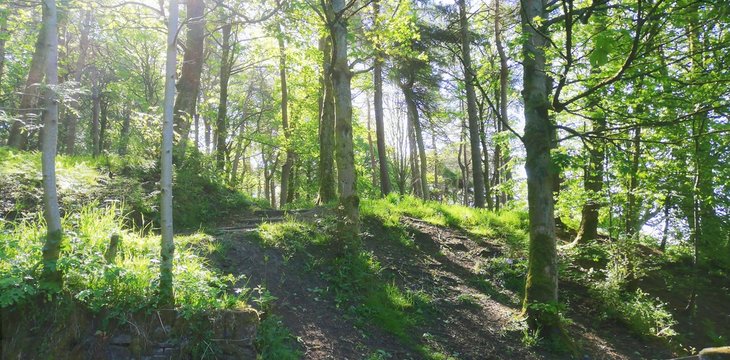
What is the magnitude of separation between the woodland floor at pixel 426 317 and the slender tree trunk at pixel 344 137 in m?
0.84

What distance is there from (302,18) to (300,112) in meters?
13.5

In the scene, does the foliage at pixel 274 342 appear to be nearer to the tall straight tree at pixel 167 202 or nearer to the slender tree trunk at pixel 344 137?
the tall straight tree at pixel 167 202

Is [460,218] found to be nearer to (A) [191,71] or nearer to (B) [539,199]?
(B) [539,199]

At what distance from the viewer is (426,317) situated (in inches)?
247

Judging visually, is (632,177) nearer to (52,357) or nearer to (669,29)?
(669,29)

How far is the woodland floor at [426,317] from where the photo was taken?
520 centimetres

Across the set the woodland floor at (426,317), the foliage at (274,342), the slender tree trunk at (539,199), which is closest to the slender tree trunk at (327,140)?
the woodland floor at (426,317)

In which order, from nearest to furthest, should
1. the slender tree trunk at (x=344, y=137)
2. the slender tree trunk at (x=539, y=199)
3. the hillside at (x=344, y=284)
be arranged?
the hillside at (x=344, y=284), the slender tree trunk at (x=539, y=199), the slender tree trunk at (x=344, y=137)

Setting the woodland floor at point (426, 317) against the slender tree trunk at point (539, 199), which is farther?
the slender tree trunk at point (539, 199)

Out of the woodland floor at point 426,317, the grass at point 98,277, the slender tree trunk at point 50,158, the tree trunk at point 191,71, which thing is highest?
the tree trunk at point 191,71

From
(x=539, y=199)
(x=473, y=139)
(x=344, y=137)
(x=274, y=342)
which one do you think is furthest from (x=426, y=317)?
(x=473, y=139)

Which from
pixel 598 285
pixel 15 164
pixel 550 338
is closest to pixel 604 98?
pixel 598 285

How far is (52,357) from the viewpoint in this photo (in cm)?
369

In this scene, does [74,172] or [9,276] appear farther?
[74,172]
